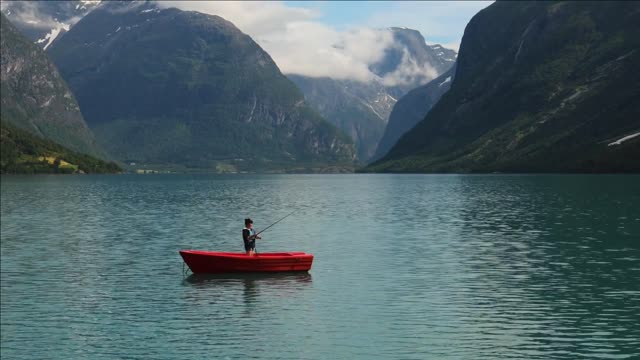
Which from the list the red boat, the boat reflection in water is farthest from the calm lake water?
the red boat

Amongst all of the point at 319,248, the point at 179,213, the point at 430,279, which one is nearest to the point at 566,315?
the point at 430,279

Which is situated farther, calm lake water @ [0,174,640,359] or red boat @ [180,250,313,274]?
red boat @ [180,250,313,274]

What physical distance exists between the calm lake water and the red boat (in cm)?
151

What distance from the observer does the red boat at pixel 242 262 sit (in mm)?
79812

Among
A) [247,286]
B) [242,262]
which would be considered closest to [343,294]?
[247,286]

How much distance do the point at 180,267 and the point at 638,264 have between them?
45.5m

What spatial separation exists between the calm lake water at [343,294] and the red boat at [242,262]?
1.51 m

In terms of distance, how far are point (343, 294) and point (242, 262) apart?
13.0m

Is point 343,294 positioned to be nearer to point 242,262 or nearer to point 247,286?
point 247,286

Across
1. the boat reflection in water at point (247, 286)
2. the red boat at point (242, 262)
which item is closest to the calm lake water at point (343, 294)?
the boat reflection in water at point (247, 286)

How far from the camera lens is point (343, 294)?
2785 inches

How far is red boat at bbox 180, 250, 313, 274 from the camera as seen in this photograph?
79.8 metres

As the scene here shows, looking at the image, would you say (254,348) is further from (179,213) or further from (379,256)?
(179,213)

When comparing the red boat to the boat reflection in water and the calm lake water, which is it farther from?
the calm lake water
